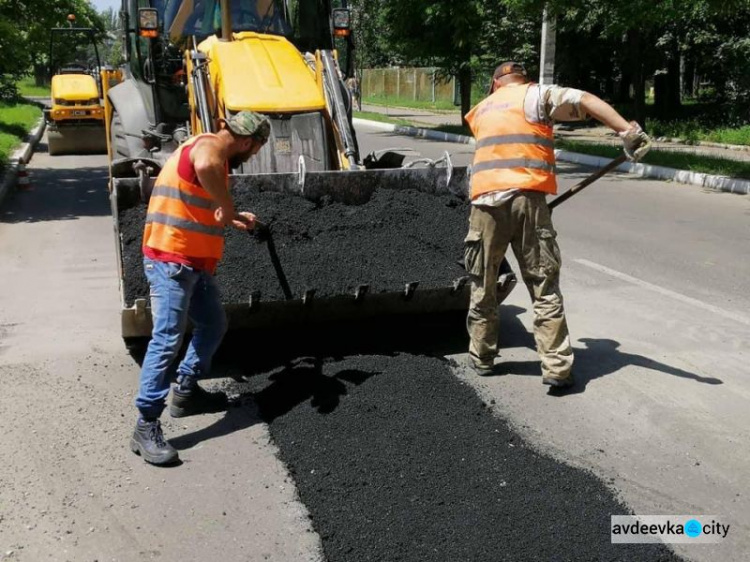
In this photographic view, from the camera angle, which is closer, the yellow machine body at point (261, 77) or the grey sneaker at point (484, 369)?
the grey sneaker at point (484, 369)

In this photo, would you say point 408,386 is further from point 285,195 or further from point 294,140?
point 294,140

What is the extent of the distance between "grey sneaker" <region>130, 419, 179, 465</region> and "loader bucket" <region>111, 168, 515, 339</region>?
3.31ft

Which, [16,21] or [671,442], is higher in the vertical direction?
[16,21]

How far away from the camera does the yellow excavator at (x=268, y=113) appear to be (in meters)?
5.46

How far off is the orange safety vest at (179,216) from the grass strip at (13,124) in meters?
11.7

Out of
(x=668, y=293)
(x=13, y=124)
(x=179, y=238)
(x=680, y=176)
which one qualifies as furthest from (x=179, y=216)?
(x=13, y=124)

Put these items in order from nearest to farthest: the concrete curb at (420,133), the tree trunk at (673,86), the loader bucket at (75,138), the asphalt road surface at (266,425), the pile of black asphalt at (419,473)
→ the pile of black asphalt at (419,473) < the asphalt road surface at (266,425) < the loader bucket at (75,138) < the concrete curb at (420,133) < the tree trunk at (673,86)

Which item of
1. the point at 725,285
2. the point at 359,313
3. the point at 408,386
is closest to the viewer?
the point at 408,386

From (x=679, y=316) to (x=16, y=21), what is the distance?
11653mm

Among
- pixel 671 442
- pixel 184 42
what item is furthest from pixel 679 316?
pixel 184 42

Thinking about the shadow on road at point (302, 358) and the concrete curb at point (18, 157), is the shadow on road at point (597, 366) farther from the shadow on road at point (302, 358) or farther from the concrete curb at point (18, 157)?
the concrete curb at point (18, 157)

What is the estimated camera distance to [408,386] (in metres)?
4.92

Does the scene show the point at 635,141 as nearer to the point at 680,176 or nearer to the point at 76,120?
the point at 680,176

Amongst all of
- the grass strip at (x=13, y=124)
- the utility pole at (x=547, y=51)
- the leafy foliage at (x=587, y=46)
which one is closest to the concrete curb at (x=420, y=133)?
the leafy foliage at (x=587, y=46)
